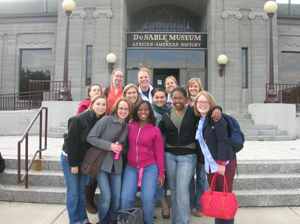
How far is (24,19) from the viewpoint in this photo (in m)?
12.2

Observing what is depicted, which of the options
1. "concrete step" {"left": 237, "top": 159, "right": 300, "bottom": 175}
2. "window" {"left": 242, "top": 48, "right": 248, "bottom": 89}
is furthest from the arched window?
"concrete step" {"left": 237, "top": 159, "right": 300, "bottom": 175}

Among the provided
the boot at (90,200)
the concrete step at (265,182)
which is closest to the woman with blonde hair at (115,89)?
the boot at (90,200)

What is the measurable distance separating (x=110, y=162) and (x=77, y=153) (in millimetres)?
437

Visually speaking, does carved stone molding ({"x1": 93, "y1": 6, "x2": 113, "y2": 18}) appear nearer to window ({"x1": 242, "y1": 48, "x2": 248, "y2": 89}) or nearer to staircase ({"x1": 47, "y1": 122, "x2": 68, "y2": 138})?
staircase ({"x1": 47, "y1": 122, "x2": 68, "y2": 138})

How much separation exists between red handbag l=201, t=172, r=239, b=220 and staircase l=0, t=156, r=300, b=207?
126 cm

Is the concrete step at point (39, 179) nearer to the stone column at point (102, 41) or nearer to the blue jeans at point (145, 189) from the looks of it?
the blue jeans at point (145, 189)

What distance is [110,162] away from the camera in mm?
2729

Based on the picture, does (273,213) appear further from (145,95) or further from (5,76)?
(5,76)

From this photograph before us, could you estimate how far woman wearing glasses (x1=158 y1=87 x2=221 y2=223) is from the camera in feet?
8.93

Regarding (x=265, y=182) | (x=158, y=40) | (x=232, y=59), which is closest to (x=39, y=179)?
(x=265, y=182)

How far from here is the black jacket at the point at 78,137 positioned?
2.64m

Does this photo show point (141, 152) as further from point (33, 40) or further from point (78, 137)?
point (33, 40)

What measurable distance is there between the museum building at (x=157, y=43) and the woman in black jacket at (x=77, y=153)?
825 centimetres

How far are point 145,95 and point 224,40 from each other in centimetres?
893
